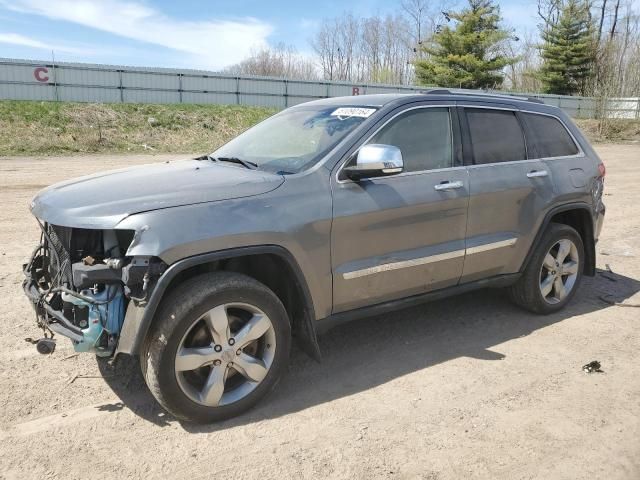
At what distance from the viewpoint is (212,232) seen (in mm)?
3047

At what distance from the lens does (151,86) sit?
29.4 m

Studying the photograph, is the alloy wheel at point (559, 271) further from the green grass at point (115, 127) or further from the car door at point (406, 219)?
the green grass at point (115, 127)

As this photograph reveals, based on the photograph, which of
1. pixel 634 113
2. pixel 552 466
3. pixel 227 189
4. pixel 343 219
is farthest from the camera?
pixel 634 113

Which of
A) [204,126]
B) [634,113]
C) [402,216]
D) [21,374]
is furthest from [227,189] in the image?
[634,113]

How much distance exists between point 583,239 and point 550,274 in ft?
2.07

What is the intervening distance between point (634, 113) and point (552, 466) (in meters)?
46.7

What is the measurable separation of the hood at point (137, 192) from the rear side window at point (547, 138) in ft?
8.39

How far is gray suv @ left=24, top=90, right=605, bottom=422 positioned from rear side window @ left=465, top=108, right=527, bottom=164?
0.01m

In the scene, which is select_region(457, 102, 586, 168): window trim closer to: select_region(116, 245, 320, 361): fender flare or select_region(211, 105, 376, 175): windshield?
select_region(211, 105, 376, 175): windshield

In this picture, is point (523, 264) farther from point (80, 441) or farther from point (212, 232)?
point (80, 441)

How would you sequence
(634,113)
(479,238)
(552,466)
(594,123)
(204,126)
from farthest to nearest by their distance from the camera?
(634,113) → (594,123) → (204,126) → (479,238) → (552,466)

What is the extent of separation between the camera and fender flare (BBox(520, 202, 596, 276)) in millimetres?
4758

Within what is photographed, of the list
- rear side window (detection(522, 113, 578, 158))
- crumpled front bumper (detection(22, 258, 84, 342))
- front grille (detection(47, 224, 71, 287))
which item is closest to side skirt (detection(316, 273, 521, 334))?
rear side window (detection(522, 113, 578, 158))

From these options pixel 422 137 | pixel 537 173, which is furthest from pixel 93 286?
pixel 537 173
